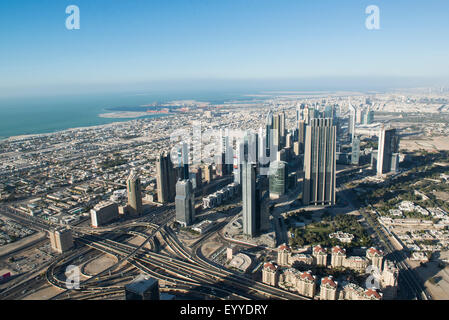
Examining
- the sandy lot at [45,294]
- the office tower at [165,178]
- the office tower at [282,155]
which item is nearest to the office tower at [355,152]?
the office tower at [282,155]

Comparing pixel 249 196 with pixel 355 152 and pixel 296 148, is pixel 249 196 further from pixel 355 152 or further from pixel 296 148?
pixel 296 148

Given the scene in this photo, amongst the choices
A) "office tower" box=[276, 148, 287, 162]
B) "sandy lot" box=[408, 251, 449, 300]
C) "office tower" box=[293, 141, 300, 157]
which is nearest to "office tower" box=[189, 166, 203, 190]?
"office tower" box=[276, 148, 287, 162]

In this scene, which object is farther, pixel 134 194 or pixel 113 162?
pixel 113 162

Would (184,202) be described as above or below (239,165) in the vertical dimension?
below

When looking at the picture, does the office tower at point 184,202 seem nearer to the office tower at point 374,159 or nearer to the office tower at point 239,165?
the office tower at point 239,165

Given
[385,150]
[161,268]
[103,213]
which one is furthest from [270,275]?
[385,150]

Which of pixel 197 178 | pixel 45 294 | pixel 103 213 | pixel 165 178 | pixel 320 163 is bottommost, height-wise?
pixel 45 294
